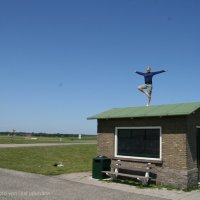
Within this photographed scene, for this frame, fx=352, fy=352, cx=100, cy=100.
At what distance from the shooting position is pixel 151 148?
1491cm

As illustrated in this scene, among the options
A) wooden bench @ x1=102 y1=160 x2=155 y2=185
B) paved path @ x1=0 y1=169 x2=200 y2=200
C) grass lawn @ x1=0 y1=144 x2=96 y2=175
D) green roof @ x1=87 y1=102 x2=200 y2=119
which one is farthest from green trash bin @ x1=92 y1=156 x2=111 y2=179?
grass lawn @ x1=0 y1=144 x2=96 y2=175

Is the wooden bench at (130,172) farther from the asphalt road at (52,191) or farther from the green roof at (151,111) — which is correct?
the green roof at (151,111)

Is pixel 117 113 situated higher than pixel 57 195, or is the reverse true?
pixel 117 113

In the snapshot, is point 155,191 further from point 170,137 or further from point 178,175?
point 170,137

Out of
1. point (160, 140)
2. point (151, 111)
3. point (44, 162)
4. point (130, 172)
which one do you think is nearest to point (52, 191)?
point (130, 172)

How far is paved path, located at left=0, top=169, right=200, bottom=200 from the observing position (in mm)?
11445

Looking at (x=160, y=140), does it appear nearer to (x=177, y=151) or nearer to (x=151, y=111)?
(x=177, y=151)

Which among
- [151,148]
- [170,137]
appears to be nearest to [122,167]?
[151,148]

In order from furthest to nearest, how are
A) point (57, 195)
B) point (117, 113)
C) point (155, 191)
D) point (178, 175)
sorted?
point (117, 113), point (178, 175), point (155, 191), point (57, 195)

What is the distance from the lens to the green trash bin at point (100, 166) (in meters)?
15.7

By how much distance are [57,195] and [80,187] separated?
1865 mm

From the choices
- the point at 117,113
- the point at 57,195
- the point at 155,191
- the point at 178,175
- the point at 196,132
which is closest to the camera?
the point at 57,195

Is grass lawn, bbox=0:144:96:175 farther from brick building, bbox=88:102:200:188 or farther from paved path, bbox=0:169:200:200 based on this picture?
brick building, bbox=88:102:200:188

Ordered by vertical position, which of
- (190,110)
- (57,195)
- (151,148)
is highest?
(190,110)
